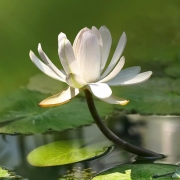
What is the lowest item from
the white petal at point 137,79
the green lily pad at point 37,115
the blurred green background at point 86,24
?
the green lily pad at point 37,115

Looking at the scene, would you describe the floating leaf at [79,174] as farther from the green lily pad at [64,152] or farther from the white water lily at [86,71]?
the white water lily at [86,71]

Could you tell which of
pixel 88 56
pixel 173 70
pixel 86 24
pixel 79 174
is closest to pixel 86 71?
pixel 88 56

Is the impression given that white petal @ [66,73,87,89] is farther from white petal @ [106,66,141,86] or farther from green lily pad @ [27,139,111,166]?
green lily pad @ [27,139,111,166]

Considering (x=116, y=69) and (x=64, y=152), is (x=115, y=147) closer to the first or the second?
(x=64, y=152)

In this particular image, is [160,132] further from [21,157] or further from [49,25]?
[49,25]

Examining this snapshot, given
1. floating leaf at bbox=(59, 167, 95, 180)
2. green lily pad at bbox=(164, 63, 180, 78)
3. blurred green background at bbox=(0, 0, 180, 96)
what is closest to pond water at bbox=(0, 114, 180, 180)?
floating leaf at bbox=(59, 167, 95, 180)

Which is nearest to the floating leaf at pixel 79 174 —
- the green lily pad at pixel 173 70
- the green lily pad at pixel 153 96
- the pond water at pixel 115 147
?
the pond water at pixel 115 147
